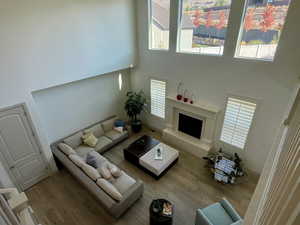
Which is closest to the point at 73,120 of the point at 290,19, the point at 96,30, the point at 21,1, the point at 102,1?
the point at 96,30

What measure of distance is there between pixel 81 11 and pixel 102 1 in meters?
0.82

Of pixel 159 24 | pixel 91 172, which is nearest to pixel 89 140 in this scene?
pixel 91 172

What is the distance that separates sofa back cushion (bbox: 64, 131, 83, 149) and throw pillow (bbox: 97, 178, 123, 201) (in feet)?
7.02

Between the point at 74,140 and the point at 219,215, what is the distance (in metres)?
4.79

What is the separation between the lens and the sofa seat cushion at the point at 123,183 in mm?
4337

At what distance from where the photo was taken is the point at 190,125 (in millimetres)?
5934

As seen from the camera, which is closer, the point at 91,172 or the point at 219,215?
the point at 219,215

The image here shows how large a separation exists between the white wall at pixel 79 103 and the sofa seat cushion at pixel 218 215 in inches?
192

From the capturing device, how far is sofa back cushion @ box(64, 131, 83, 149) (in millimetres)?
5654

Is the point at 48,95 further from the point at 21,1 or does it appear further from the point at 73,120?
the point at 21,1

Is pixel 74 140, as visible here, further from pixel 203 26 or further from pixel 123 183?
pixel 203 26

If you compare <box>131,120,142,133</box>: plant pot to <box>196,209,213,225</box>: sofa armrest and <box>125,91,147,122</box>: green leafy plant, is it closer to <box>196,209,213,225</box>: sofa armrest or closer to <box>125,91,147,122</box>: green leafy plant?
<box>125,91,147,122</box>: green leafy plant

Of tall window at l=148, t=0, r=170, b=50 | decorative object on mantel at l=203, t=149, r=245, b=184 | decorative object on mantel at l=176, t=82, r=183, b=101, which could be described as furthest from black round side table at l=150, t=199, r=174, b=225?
tall window at l=148, t=0, r=170, b=50

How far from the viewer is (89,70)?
17.7 ft
